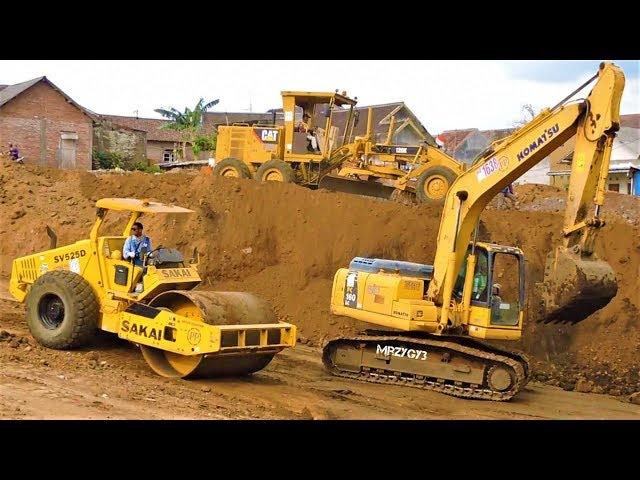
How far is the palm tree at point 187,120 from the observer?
49.6 m

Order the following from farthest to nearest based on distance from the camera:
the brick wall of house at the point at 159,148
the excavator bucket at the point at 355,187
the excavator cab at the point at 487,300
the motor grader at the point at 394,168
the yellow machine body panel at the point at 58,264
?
the brick wall of house at the point at 159,148, the excavator bucket at the point at 355,187, the motor grader at the point at 394,168, the excavator cab at the point at 487,300, the yellow machine body panel at the point at 58,264

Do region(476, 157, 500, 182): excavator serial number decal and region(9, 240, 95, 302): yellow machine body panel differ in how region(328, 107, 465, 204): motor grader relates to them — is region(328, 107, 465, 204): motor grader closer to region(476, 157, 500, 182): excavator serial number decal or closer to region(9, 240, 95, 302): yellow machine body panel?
region(476, 157, 500, 182): excavator serial number decal

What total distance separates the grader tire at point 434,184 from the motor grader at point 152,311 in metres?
8.95

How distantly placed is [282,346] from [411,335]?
254 cm

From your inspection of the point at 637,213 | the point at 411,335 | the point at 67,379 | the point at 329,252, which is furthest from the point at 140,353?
the point at 637,213

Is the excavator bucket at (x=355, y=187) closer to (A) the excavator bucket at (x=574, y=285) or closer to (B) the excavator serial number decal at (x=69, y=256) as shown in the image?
(B) the excavator serial number decal at (x=69, y=256)

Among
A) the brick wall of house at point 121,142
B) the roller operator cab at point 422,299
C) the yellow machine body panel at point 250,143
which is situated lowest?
the roller operator cab at point 422,299

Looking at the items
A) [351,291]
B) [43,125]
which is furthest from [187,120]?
[351,291]

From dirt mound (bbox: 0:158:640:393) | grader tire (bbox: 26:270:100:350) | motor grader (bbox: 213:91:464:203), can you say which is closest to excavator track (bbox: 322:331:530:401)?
dirt mound (bbox: 0:158:640:393)

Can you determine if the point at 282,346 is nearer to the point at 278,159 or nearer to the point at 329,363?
the point at 329,363

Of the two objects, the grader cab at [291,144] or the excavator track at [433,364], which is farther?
the grader cab at [291,144]

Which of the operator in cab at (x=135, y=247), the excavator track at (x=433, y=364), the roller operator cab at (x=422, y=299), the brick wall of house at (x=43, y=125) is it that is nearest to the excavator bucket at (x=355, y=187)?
the roller operator cab at (x=422, y=299)

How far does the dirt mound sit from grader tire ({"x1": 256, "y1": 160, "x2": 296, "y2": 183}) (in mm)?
1191

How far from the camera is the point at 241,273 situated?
57.3ft
